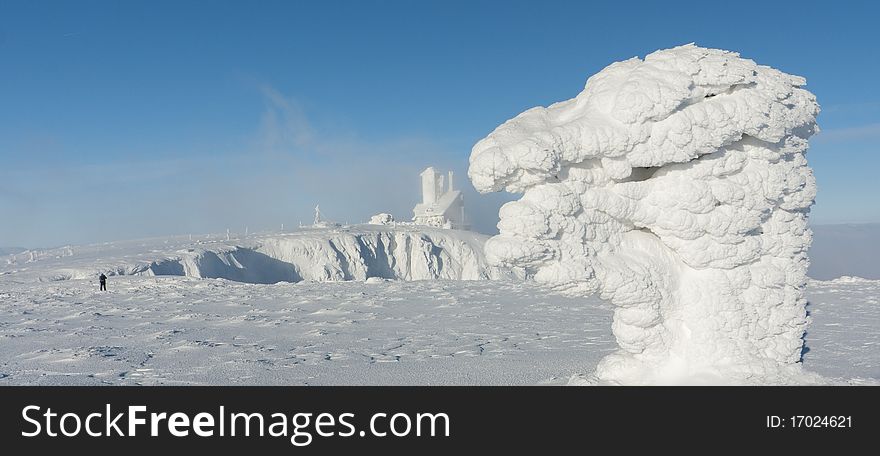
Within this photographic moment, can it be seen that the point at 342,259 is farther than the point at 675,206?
Yes

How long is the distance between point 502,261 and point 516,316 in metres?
11.4

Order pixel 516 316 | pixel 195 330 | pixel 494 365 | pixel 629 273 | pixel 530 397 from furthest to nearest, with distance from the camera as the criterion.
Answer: pixel 516 316 < pixel 195 330 < pixel 494 365 < pixel 629 273 < pixel 530 397

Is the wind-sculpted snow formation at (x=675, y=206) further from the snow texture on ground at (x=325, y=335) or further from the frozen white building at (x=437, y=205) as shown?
the frozen white building at (x=437, y=205)

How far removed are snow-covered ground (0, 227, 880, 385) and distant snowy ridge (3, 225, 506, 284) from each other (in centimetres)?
647

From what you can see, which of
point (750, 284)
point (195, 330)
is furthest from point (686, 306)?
point (195, 330)

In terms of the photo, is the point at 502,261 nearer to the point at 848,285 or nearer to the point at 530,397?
the point at 530,397

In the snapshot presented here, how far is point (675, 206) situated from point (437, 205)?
194 ft

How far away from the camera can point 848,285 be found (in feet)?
86.2

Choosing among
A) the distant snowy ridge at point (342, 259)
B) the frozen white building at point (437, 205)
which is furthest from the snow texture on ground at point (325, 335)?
the frozen white building at point (437, 205)

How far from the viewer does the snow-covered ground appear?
9984mm

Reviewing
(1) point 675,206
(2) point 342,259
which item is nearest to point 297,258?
(2) point 342,259

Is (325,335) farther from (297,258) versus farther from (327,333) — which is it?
(297,258)

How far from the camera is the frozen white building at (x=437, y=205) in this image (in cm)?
6397

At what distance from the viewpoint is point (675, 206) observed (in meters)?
7.04
